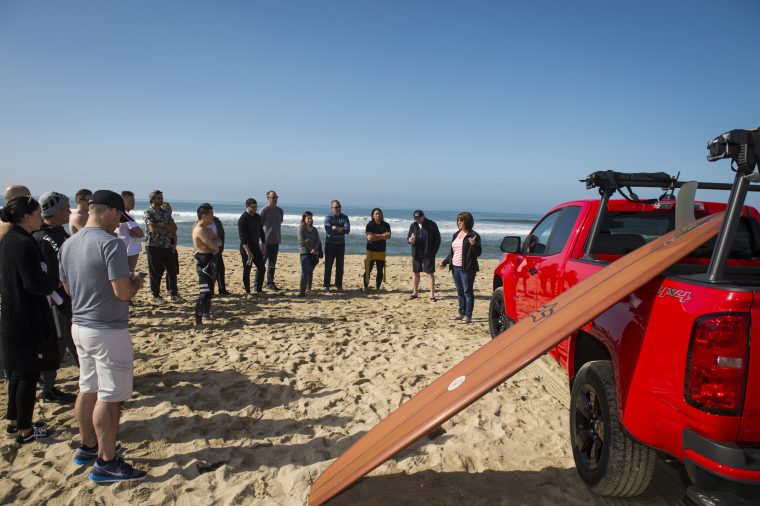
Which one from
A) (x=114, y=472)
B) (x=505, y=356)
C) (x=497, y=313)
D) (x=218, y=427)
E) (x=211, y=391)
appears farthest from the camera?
(x=497, y=313)

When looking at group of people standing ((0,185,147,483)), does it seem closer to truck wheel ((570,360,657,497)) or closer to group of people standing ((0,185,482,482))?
group of people standing ((0,185,482,482))

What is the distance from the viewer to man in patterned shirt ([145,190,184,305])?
287 inches

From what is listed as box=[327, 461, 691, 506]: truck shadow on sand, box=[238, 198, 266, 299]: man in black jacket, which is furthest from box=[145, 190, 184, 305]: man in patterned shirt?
box=[327, 461, 691, 506]: truck shadow on sand

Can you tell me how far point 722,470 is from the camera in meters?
1.60

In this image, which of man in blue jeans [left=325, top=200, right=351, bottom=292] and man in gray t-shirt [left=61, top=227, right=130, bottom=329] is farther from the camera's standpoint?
man in blue jeans [left=325, top=200, right=351, bottom=292]

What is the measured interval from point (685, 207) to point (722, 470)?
5.09 ft

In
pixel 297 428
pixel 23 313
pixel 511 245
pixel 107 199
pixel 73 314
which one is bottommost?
pixel 297 428

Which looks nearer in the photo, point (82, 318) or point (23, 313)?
point (82, 318)

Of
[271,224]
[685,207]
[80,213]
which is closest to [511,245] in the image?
[685,207]

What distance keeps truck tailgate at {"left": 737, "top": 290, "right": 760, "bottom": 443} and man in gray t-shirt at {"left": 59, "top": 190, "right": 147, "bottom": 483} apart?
2999 millimetres

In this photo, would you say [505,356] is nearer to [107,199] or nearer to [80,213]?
[107,199]

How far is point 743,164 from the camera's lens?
182cm

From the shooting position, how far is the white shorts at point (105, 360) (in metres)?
2.57

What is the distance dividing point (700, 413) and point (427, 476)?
1675mm
